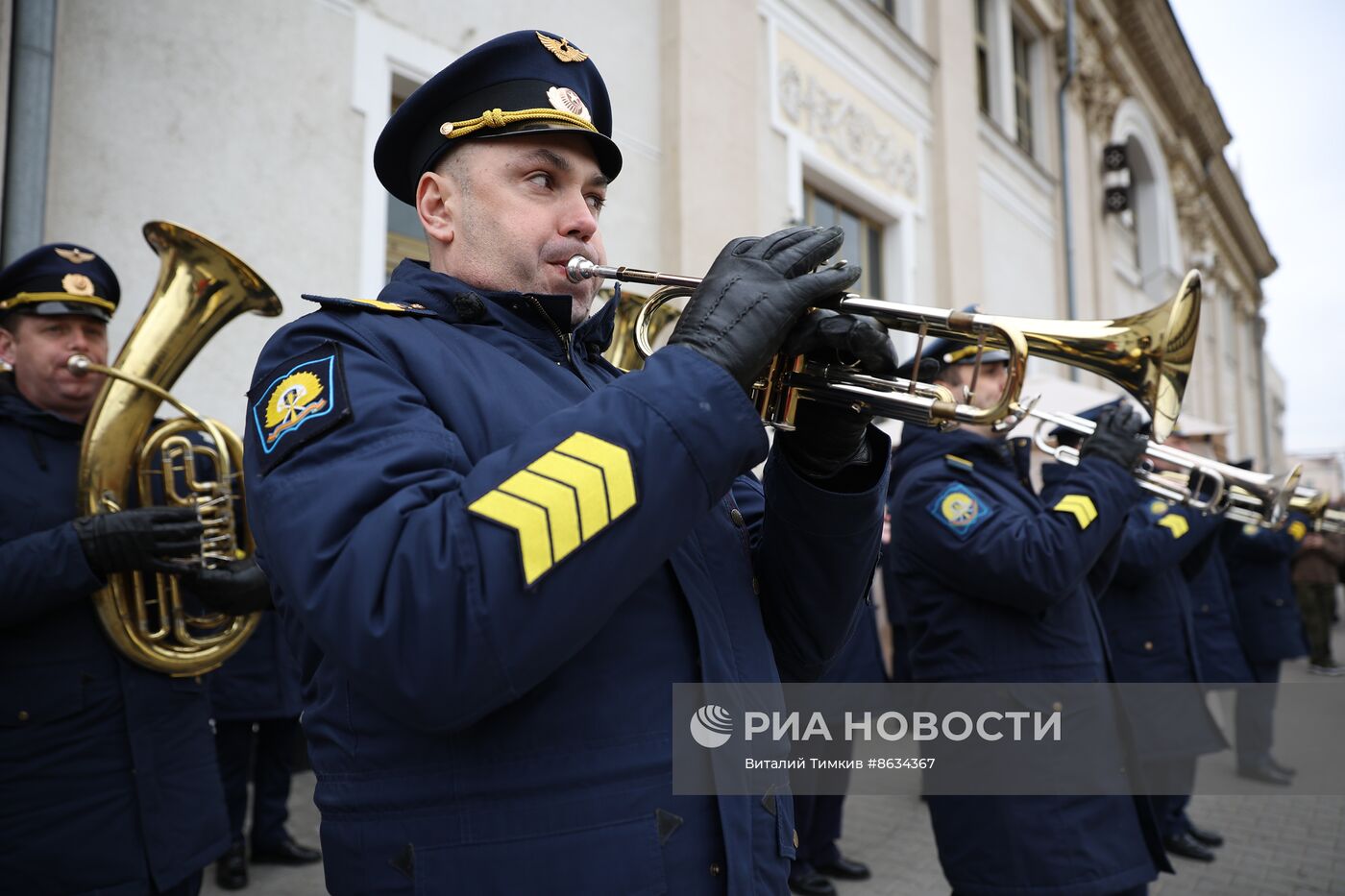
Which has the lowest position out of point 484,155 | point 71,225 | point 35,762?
point 35,762

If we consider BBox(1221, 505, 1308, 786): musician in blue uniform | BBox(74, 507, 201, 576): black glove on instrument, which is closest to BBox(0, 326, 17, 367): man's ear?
BBox(74, 507, 201, 576): black glove on instrument

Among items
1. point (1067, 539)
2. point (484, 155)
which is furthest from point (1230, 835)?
point (484, 155)

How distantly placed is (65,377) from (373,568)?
88.2 inches

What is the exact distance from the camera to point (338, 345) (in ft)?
4.11

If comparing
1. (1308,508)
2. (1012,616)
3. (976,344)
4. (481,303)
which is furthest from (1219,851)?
(481,303)

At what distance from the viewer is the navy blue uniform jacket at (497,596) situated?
106 centimetres

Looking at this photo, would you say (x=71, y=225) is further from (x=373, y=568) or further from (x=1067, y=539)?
(x=1067, y=539)

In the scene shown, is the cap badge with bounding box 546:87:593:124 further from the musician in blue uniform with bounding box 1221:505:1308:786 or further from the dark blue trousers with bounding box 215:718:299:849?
the musician in blue uniform with bounding box 1221:505:1308:786

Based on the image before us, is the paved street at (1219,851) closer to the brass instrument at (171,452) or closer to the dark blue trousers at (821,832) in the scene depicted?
the dark blue trousers at (821,832)

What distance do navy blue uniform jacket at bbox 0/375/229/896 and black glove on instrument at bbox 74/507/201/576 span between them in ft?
0.13

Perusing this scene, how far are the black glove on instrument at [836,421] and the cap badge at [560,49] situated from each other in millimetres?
706

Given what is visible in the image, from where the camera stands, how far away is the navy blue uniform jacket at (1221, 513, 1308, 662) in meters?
6.07

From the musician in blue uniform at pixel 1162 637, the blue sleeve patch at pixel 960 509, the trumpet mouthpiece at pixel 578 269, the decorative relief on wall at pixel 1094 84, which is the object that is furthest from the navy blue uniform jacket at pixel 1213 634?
the decorative relief on wall at pixel 1094 84

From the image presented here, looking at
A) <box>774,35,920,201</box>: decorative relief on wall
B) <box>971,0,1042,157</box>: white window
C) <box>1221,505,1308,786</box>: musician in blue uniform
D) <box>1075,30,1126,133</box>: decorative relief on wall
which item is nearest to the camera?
<box>1221,505,1308,786</box>: musician in blue uniform
